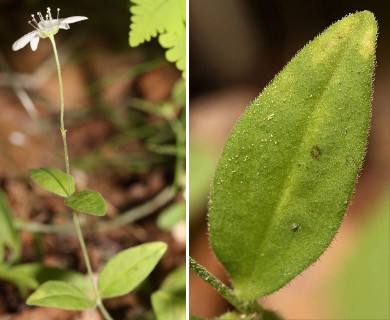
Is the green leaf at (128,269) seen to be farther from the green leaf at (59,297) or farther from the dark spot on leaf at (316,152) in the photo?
the dark spot on leaf at (316,152)

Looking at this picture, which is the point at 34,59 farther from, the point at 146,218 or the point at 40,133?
the point at 146,218

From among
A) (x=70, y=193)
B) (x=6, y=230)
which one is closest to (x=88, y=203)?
(x=70, y=193)

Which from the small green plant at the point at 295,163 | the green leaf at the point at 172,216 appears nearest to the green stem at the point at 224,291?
the small green plant at the point at 295,163

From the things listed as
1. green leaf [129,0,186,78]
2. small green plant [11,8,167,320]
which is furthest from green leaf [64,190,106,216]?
green leaf [129,0,186,78]

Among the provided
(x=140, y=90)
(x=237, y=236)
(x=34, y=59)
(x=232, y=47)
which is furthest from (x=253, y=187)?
(x=34, y=59)

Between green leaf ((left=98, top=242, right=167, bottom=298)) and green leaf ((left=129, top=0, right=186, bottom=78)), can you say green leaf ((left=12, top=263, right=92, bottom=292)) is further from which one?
green leaf ((left=129, top=0, right=186, bottom=78))
